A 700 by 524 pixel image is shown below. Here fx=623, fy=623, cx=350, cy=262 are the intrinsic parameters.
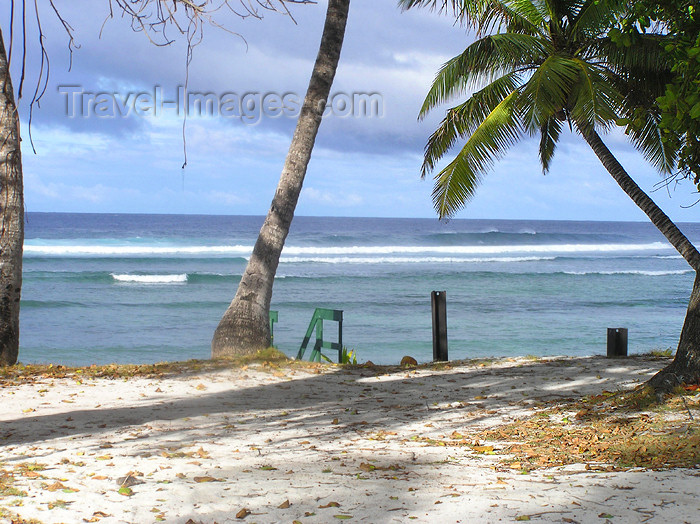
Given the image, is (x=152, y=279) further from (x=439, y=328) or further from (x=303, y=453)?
(x=303, y=453)

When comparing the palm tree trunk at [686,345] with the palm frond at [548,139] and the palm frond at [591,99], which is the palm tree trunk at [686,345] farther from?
the palm frond at [548,139]

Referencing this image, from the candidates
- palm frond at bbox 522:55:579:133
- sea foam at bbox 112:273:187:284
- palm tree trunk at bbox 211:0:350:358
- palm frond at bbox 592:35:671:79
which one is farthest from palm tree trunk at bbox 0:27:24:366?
sea foam at bbox 112:273:187:284

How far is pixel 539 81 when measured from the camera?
7883 mm

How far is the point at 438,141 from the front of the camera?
9.67 metres

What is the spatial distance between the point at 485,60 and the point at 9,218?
262 inches

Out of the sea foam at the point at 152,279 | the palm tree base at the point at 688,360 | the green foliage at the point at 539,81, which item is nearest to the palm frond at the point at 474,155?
the green foliage at the point at 539,81

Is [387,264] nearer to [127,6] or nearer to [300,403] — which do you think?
[300,403]

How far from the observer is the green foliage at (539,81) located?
7941 millimetres

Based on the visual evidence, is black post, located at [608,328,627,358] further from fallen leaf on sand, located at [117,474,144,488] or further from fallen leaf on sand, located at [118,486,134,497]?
fallen leaf on sand, located at [118,486,134,497]

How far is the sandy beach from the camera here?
319cm

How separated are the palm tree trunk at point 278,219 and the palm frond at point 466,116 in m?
2.29

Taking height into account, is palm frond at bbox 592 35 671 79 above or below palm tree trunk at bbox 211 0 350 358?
above

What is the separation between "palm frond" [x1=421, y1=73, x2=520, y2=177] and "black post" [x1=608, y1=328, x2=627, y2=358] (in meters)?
3.62

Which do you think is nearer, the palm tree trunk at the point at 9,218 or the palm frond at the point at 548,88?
the palm tree trunk at the point at 9,218
